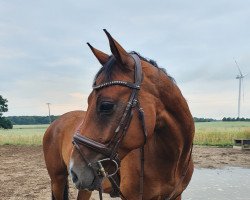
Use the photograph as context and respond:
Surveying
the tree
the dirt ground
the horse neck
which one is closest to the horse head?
the horse neck

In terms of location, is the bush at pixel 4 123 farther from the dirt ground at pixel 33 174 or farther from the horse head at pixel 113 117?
the horse head at pixel 113 117

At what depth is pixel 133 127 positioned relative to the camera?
2682mm

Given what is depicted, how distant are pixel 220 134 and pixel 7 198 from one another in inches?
771

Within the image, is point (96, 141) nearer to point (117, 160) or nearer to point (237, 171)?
point (117, 160)

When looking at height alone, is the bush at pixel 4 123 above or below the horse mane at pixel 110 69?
below

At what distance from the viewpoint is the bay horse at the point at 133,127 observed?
258 centimetres

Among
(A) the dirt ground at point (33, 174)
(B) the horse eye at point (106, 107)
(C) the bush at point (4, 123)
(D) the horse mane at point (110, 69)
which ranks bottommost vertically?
(A) the dirt ground at point (33, 174)

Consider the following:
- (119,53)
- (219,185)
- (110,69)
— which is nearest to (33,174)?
(219,185)

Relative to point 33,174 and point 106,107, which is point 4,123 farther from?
point 106,107

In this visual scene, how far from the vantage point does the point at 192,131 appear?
3449 mm

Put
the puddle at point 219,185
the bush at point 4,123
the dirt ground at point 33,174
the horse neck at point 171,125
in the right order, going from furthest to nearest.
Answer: the bush at point 4,123 < the dirt ground at point 33,174 < the puddle at point 219,185 < the horse neck at point 171,125

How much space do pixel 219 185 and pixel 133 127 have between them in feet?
24.3

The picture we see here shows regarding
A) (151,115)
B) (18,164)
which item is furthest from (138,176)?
(18,164)

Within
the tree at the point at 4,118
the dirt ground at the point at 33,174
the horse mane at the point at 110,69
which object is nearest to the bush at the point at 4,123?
the tree at the point at 4,118
